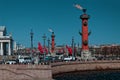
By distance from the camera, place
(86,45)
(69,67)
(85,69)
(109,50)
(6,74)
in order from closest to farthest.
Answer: (6,74) → (69,67) → (85,69) → (86,45) → (109,50)

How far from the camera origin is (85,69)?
80.6m

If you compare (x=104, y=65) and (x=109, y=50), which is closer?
(x=104, y=65)

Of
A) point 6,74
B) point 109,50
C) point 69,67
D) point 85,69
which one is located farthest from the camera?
point 109,50

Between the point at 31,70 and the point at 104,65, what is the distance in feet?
107

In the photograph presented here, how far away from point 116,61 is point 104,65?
3188mm

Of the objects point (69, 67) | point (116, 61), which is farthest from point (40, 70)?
point (116, 61)

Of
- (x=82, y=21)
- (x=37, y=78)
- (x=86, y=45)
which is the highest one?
(x=82, y=21)

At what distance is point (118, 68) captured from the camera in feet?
279

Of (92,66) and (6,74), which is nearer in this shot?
(6,74)

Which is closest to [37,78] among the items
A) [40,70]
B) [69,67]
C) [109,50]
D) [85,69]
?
[40,70]

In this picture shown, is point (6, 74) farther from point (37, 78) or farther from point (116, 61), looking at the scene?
point (116, 61)

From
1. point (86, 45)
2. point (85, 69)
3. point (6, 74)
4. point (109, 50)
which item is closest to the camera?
point (6, 74)

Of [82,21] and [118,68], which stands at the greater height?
[82,21]

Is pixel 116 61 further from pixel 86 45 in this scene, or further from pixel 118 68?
pixel 86 45
